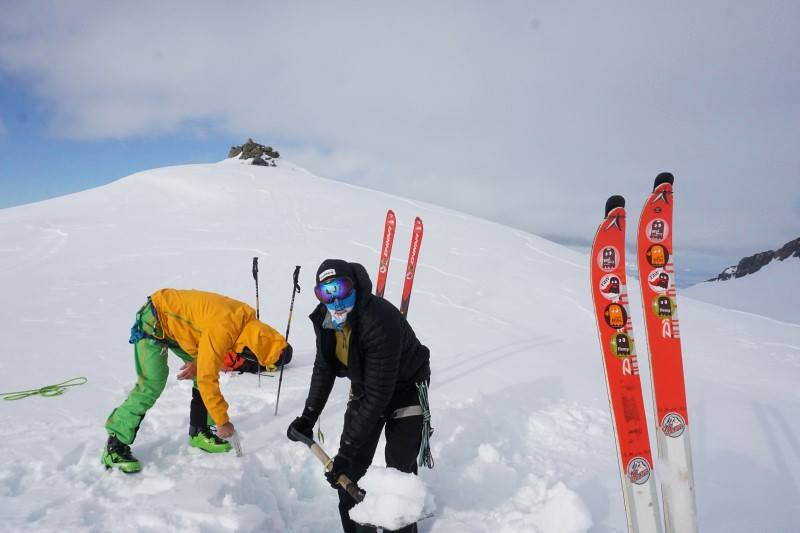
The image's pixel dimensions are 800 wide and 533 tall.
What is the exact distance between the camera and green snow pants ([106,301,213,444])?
3.77m

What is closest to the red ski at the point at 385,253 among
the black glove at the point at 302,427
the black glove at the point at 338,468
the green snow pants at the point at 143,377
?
the green snow pants at the point at 143,377

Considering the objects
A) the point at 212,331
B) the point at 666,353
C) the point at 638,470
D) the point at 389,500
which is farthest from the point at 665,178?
the point at 212,331

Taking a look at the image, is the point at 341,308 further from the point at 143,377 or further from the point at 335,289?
the point at 143,377

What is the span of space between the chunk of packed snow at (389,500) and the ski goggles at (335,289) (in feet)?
3.90

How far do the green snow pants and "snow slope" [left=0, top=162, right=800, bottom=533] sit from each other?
0.38 meters

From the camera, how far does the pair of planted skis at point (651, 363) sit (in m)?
3.43

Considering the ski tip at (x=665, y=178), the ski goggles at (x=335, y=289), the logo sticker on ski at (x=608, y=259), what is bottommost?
the ski goggles at (x=335, y=289)

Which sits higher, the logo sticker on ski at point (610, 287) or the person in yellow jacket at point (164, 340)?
the logo sticker on ski at point (610, 287)

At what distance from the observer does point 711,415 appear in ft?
20.9

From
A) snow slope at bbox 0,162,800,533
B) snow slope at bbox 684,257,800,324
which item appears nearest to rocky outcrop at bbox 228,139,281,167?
snow slope at bbox 0,162,800,533

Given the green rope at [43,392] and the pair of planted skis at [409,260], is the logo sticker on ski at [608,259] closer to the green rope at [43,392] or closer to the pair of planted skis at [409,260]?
the pair of planted skis at [409,260]

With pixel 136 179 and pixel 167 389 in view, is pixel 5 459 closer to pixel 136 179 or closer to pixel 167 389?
pixel 167 389

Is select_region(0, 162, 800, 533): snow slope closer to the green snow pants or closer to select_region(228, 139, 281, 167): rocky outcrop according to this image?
the green snow pants

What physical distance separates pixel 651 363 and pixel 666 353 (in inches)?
6.0
